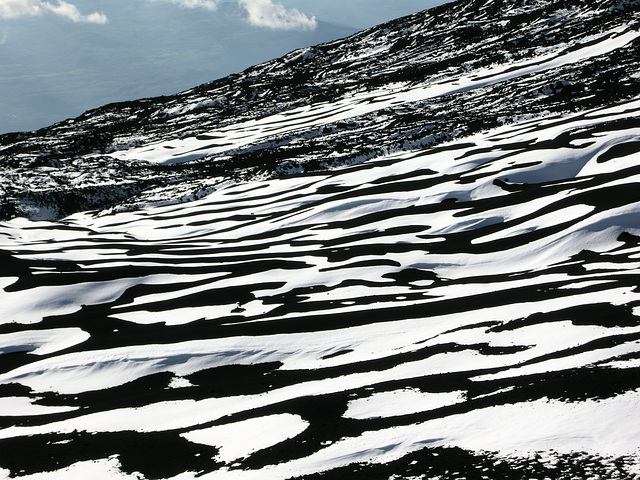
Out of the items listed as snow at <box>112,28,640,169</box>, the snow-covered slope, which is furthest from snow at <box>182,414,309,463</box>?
snow at <box>112,28,640,169</box>

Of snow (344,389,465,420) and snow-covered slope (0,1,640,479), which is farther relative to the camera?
snow (344,389,465,420)

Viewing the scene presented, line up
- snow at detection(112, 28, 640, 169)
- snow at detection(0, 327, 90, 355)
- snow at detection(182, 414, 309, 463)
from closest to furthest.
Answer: snow at detection(182, 414, 309, 463) → snow at detection(0, 327, 90, 355) → snow at detection(112, 28, 640, 169)

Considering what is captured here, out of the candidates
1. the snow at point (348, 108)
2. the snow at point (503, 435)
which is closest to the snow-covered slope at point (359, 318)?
the snow at point (503, 435)

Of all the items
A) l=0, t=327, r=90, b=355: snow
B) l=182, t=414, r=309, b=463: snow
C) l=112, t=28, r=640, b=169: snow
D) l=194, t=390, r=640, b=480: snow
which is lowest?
l=194, t=390, r=640, b=480: snow

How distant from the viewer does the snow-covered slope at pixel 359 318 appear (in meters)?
10.4

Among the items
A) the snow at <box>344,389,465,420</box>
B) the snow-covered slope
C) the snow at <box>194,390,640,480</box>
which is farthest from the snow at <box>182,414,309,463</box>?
the snow at <box>344,389,465,420</box>

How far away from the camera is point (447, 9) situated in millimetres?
154375

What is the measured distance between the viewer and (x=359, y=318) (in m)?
18.6

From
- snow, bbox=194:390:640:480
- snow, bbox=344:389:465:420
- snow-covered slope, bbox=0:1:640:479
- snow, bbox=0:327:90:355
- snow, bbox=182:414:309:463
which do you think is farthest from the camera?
snow, bbox=0:327:90:355

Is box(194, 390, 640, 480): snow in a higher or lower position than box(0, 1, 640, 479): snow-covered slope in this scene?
lower

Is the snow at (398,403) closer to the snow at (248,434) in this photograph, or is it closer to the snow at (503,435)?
the snow at (503,435)

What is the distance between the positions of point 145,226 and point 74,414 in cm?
3443

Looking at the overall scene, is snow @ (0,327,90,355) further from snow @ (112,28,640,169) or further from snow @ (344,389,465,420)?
snow @ (112,28,640,169)

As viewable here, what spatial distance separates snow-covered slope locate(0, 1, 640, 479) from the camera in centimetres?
1043
